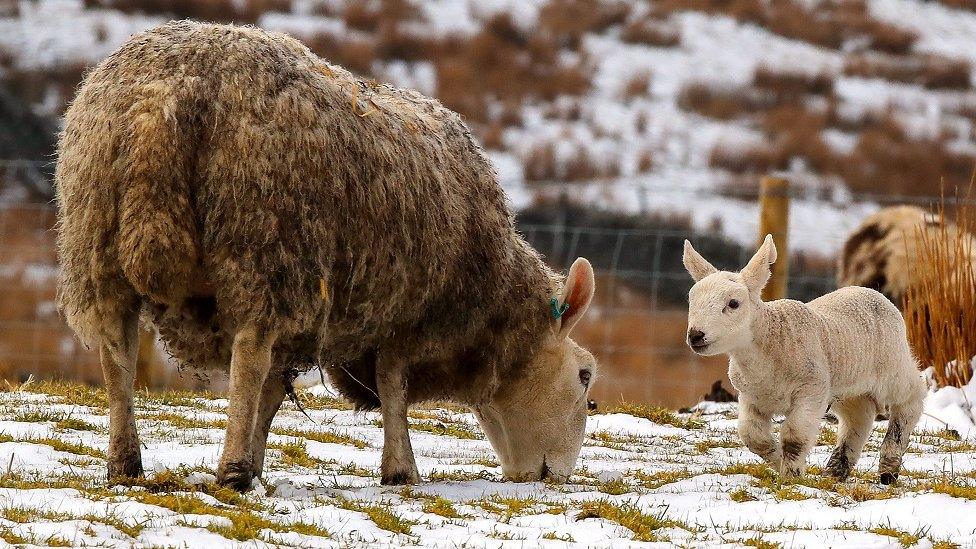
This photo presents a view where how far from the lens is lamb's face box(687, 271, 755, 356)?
23.2ft

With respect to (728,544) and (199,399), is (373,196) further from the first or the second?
(199,399)

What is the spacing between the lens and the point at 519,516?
6.10 metres

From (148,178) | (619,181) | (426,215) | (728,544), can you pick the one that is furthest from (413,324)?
(619,181)

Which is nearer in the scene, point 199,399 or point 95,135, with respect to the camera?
point 95,135

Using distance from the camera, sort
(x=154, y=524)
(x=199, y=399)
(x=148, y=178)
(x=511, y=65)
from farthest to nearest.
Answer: (x=511, y=65)
(x=199, y=399)
(x=148, y=178)
(x=154, y=524)

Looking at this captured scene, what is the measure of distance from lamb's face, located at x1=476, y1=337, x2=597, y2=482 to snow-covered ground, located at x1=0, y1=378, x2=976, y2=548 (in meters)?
0.18

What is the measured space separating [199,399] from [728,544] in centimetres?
547

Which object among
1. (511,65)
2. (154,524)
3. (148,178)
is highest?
(511,65)

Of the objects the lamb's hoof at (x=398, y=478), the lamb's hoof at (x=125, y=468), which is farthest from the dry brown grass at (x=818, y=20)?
the lamb's hoof at (x=125, y=468)

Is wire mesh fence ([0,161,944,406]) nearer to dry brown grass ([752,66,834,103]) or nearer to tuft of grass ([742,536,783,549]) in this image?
tuft of grass ([742,536,783,549])

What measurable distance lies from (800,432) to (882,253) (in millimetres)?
7507

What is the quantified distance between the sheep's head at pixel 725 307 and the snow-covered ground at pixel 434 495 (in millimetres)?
757

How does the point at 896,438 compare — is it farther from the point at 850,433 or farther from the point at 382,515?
the point at 382,515

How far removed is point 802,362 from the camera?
7383 millimetres
